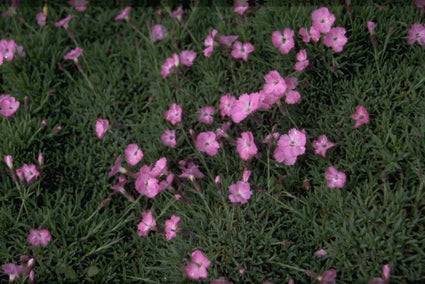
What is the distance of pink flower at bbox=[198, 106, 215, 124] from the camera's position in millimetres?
2604

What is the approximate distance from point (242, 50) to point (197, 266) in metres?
1.12

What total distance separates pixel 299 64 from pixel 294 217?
0.70m

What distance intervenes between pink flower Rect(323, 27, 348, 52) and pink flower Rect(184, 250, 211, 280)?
3.67 feet

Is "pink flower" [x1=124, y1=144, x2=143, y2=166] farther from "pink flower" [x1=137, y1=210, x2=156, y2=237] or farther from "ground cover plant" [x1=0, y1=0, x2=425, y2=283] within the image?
"pink flower" [x1=137, y1=210, x2=156, y2=237]

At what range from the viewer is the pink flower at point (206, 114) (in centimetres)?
260

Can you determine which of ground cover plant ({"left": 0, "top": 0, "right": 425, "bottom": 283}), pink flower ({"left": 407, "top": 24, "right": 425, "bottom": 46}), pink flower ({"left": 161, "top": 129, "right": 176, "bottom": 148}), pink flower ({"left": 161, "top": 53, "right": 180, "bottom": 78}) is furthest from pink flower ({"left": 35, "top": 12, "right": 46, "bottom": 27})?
pink flower ({"left": 407, "top": 24, "right": 425, "bottom": 46})

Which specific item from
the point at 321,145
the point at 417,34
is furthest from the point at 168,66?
the point at 417,34

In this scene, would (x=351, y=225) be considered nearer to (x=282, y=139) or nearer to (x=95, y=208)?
(x=282, y=139)

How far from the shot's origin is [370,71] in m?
2.62

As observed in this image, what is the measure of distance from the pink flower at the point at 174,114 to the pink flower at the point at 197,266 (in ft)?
2.32

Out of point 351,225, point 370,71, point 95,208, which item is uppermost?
point 370,71

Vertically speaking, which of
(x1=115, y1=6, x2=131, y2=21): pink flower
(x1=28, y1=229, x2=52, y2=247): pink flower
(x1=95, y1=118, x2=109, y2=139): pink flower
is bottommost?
(x1=28, y1=229, x2=52, y2=247): pink flower

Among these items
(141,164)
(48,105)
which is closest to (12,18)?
(48,105)

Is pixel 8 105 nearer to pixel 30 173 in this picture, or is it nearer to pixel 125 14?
pixel 30 173
